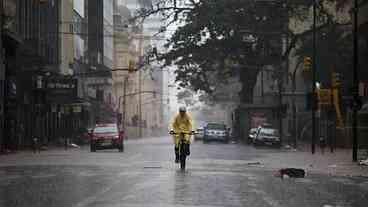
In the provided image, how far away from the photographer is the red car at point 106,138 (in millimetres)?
48062

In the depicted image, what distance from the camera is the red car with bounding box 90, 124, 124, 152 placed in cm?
4806

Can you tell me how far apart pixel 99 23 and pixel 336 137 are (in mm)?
42498

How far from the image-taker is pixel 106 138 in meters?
48.3

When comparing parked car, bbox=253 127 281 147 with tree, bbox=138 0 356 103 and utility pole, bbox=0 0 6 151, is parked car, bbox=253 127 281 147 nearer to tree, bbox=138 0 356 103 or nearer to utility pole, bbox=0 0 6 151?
tree, bbox=138 0 356 103

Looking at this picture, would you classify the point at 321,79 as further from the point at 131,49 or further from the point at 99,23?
the point at 131,49

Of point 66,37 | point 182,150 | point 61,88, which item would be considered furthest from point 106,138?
point 66,37

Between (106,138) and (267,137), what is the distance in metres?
16.8

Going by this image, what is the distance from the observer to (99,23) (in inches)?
3649

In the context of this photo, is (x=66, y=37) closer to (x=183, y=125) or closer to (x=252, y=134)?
(x=252, y=134)

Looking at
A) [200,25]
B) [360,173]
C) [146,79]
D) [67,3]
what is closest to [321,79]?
A: [200,25]

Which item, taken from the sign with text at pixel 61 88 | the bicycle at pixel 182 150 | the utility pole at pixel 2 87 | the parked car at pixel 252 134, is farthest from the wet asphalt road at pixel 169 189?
the parked car at pixel 252 134

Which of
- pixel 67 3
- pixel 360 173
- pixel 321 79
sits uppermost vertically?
pixel 67 3

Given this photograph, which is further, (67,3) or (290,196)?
(67,3)

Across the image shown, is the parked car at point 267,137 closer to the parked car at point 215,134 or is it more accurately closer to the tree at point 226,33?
the tree at point 226,33
